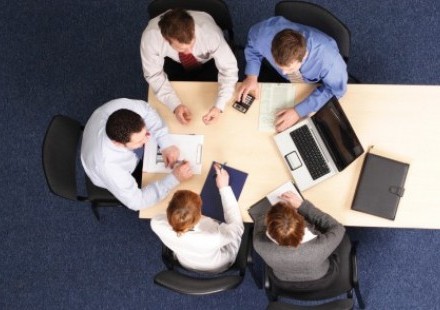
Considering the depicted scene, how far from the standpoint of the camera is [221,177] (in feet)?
6.70

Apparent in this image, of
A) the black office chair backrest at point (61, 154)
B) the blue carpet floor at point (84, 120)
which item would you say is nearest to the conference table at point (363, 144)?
the black office chair backrest at point (61, 154)

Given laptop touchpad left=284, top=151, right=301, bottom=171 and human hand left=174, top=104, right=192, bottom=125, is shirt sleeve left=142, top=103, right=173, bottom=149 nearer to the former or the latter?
human hand left=174, top=104, right=192, bottom=125

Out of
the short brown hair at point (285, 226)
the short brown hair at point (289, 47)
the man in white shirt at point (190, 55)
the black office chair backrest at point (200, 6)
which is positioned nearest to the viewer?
the short brown hair at point (285, 226)

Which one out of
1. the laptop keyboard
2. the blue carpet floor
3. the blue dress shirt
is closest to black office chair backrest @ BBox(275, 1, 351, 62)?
the blue dress shirt

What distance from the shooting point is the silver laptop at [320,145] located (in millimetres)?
1977

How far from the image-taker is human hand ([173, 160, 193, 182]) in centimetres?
205

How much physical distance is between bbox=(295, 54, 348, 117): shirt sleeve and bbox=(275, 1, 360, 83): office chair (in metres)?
0.22

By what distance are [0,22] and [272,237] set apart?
2.82m

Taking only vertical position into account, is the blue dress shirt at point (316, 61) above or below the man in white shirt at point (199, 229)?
above

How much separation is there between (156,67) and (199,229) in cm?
90

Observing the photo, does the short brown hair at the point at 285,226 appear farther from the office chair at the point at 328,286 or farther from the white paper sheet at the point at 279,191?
the office chair at the point at 328,286

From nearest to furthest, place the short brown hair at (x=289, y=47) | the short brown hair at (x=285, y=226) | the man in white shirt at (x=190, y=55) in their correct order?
the short brown hair at (x=285, y=226), the short brown hair at (x=289, y=47), the man in white shirt at (x=190, y=55)

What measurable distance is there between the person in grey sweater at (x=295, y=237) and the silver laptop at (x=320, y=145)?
5.4 inches

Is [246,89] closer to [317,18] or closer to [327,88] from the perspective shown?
[327,88]
